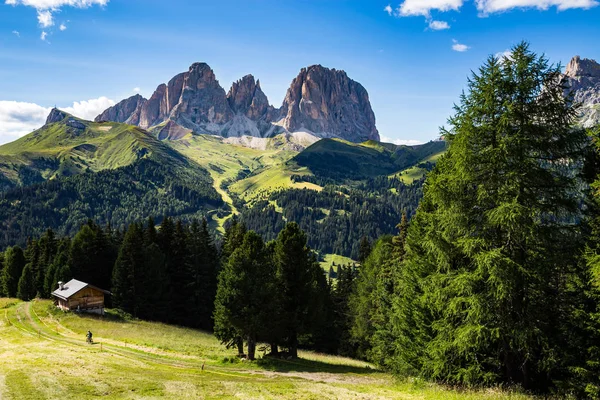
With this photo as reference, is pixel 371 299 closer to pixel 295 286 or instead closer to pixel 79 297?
pixel 295 286

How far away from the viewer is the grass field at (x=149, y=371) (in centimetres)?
2152

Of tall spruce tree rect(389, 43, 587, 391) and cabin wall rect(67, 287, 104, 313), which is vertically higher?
tall spruce tree rect(389, 43, 587, 391)

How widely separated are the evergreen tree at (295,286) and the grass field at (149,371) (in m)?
3.19

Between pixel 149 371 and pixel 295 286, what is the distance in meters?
16.4

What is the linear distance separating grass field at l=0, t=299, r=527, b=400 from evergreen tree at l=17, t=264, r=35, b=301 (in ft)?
67.7

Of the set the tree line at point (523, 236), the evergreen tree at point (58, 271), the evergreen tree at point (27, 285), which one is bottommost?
the evergreen tree at point (27, 285)

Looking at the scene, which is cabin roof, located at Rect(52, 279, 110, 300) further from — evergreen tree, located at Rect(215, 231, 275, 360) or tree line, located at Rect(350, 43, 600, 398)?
tree line, located at Rect(350, 43, 600, 398)

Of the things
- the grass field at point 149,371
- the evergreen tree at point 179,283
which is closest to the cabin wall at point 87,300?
the grass field at point 149,371

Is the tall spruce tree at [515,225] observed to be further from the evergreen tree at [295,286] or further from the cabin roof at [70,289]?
the cabin roof at [70,289]

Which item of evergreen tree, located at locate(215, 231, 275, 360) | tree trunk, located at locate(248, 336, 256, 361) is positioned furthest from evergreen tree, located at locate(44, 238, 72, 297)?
tree trunk, located at locate(248, 336, 256, 361)

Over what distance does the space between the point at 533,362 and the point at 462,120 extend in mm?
11742

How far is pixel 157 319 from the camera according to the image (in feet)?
220

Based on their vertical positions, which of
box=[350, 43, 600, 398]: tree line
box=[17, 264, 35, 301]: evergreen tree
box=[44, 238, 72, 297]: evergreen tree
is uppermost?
box=[350, 43, 600, 398]: tree line

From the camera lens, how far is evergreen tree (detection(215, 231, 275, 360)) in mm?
36906
